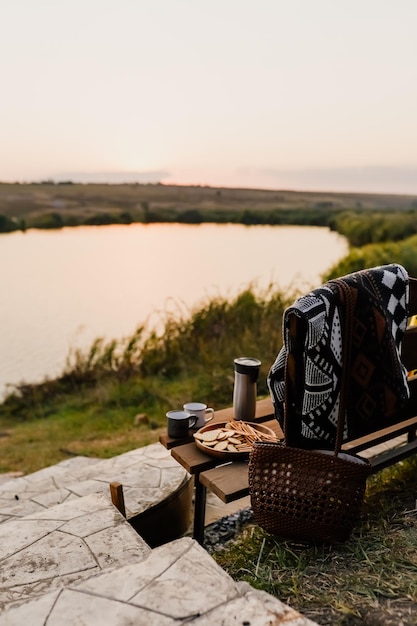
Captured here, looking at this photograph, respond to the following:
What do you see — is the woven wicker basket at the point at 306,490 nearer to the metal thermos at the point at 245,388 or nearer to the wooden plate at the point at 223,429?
the wooden plate at the point at 223,429

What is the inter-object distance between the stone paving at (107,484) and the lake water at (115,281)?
4812 mm

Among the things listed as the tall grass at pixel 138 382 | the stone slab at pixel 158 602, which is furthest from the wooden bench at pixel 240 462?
the tall grass at pixel 138 382

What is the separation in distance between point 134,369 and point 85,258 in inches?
730

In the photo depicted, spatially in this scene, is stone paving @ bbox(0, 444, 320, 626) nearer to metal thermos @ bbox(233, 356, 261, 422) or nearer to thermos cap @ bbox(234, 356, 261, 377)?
metal thermos @ bbox(233, 356, 261, 422)

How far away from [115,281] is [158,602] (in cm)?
1721

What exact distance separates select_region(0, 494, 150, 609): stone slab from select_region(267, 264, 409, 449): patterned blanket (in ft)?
2.55

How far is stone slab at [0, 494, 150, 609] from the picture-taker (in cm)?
184

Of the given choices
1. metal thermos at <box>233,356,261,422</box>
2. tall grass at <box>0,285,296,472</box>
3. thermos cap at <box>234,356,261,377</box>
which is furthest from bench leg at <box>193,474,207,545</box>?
tall grass at <box>0,285,296,472</box>

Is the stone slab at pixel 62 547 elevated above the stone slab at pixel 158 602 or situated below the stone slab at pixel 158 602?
below

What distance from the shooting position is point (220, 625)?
1297 millimetres

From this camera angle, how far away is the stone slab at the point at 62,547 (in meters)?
1.84

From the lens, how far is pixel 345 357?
1786mm

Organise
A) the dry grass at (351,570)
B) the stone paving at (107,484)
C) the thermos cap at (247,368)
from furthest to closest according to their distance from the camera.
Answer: the stone paving at (107,484) < the thermos cap at (247,368) < the dry grass at (351,570)

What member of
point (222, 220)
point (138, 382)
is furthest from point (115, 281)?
point (138, 382)
